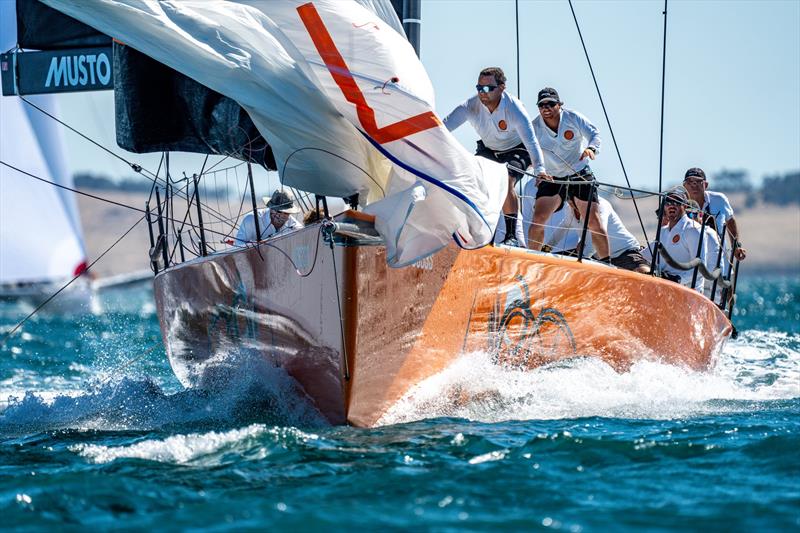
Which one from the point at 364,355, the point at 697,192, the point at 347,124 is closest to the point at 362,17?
the point at 347,124

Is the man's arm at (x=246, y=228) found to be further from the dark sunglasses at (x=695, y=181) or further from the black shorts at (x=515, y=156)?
the dark sunglasses at (x=695, y=181)

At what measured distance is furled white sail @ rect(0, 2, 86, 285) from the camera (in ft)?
42.5

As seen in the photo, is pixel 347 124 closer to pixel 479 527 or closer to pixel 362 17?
pixel 362 17

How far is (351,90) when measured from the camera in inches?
188

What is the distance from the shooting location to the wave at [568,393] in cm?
539

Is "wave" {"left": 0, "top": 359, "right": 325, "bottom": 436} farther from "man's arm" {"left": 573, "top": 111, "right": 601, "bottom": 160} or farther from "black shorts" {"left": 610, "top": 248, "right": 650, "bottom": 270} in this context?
"black shorts" {"left": 610, "top": 248, "right": 650, "bottom": 270}

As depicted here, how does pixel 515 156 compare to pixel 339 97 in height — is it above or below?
below

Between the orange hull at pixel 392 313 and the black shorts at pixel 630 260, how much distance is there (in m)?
0.56

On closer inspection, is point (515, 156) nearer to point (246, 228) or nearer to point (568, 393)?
point (568, 393)

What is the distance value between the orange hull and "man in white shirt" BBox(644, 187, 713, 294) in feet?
3.46

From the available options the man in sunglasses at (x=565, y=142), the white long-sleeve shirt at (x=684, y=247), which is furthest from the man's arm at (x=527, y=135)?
the white long-sleeve shirt at (x=684, y=247)

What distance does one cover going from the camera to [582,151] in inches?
275

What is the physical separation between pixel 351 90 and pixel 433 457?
1.62 m

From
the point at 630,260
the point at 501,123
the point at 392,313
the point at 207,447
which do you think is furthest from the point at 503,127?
the point at 207,447
